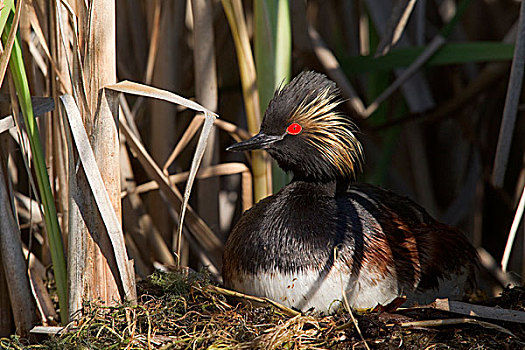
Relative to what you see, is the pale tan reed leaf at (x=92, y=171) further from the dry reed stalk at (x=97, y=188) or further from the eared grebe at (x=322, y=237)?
the eared grebe at (x=322, y=237)

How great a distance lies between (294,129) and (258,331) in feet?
2.54

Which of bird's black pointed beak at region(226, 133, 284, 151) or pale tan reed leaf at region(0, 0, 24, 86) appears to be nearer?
pale tan reed leaf at region(0, 0, 24, 86)

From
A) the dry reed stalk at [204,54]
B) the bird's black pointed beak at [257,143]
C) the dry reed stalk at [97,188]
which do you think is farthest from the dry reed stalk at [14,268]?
the dry reed stalk at [204,54]

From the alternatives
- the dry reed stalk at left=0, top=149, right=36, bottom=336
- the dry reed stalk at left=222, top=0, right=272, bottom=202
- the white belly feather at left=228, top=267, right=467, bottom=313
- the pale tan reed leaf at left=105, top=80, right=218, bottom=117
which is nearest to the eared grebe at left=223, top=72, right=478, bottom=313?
the white belly feather at left=228, top=267, right=467, bottom=313

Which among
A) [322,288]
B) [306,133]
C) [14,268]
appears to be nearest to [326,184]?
[306,133]

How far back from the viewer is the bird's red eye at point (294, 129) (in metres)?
2.37

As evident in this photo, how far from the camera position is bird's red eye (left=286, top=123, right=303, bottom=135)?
237 centimetres

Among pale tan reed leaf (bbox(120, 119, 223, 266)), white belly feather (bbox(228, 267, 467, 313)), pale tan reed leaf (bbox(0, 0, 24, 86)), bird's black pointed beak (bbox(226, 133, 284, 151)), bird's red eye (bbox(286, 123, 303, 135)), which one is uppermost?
pale tan reed leaf (bbox(0, 0, 24, 86))

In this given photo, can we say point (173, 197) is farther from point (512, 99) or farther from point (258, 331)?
point (512, 99)

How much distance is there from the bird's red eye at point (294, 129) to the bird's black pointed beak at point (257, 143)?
1.4 inches

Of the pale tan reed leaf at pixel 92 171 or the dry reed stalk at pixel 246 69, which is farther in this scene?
the dry reed stalk at pixel 246 69

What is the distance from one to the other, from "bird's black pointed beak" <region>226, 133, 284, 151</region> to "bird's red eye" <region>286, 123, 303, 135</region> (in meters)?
0.04

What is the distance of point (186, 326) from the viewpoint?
6.72 feet

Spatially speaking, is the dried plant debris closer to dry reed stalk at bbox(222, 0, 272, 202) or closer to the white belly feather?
the white belly feather
